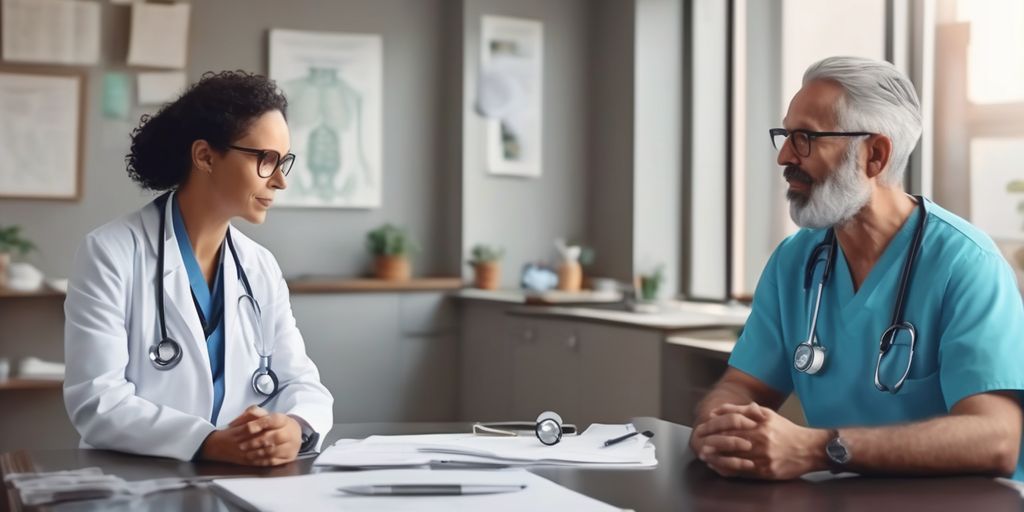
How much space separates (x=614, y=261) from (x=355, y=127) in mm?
1433

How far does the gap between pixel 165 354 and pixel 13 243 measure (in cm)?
316

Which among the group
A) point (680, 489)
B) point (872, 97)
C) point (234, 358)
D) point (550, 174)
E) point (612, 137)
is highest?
point (612, 137)

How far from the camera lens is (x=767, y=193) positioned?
4.89 m

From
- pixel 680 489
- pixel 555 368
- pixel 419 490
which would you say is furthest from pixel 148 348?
pixel 555 368

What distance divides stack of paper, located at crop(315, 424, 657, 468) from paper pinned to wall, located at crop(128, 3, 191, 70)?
148 inches

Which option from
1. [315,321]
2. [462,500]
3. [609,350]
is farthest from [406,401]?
[462,500]

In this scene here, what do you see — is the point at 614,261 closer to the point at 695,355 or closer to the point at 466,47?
the point at 466,47

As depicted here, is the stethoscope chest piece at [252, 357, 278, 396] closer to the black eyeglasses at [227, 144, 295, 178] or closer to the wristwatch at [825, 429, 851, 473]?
the black eyeglasses at [227, 144, 295, 178]

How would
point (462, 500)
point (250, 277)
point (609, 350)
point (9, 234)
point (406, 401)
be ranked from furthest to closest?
1. point (406, 401)
2. point (9, 234)
3. point (609, 350)
4. point (250, 277)
5. point (462, 500)

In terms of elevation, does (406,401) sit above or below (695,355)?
below

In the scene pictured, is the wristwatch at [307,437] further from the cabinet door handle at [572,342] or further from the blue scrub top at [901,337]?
the cabinet door handle at [572,342]

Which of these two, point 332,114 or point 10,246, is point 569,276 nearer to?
point 332,114

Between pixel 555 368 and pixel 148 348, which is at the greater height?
pixel 148 348

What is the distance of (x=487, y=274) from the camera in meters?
5.49
